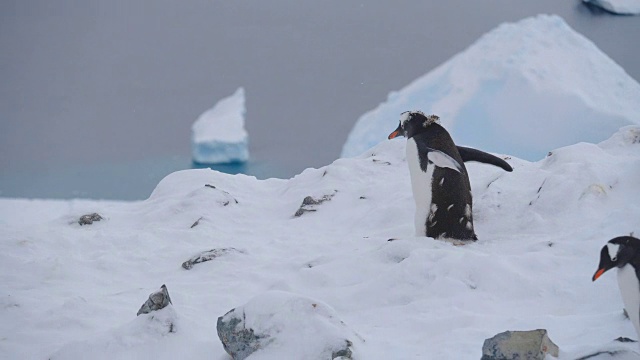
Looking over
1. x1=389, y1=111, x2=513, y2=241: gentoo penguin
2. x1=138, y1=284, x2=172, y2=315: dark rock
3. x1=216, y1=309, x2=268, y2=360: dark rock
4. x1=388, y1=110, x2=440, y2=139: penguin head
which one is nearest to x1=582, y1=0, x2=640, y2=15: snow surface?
x1=388, y1=110, x2=440, y2=139: penguin head

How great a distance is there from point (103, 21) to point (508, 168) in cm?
2268

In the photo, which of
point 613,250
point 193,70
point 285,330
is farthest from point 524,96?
point 193,70

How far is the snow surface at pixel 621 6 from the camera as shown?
1907 cm

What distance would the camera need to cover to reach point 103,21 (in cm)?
2464

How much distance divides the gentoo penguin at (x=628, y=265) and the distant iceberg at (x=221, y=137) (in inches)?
479

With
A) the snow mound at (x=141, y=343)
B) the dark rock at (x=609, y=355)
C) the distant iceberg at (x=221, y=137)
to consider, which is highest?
the distant iceberg at (x=221, y=137)

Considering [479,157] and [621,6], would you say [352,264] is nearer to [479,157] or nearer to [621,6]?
[479,157]

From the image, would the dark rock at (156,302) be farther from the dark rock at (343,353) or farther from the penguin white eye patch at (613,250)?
the penguin white eye patch at (613,250)

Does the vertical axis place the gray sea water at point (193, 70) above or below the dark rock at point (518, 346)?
above

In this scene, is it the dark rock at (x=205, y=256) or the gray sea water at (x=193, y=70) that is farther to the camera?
the gray sea water at (x=193, y=70)

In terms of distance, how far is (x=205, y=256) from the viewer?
13.0 feet

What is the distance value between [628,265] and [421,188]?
5.24 ft

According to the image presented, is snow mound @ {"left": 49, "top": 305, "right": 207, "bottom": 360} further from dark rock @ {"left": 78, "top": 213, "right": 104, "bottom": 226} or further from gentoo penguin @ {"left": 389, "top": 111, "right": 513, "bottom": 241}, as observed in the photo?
dark rock @ {"left": 78, "top": 213, "right": 104, "bottom": 226}

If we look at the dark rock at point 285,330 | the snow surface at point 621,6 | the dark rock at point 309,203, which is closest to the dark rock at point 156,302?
the dark rock at point 285,330
